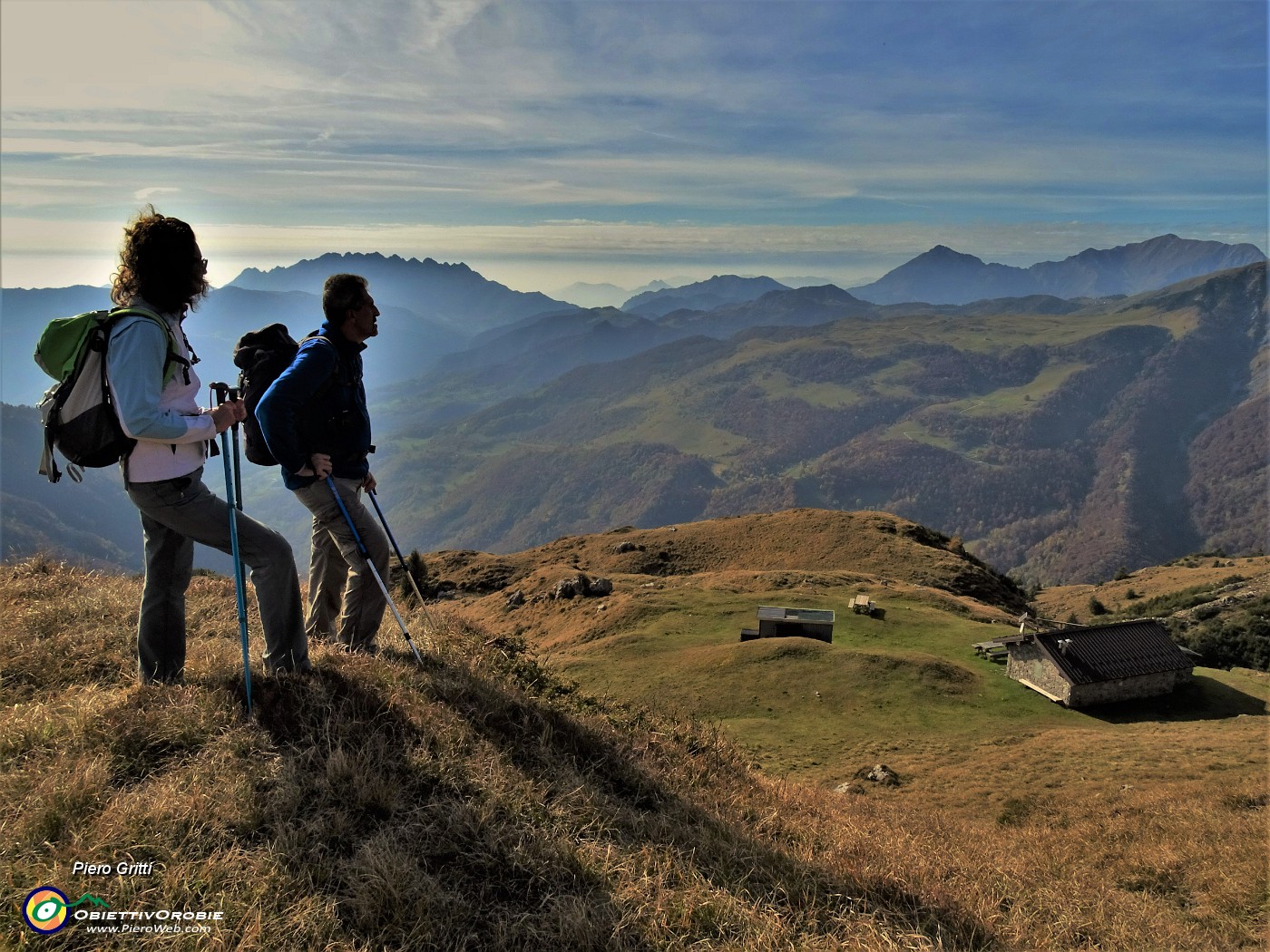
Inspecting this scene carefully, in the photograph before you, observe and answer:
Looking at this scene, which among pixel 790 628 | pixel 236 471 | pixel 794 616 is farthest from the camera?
pixel 794 616

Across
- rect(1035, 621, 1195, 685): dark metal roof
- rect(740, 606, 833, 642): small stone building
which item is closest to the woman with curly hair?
rect(740, 606, 833, 642): small stone building

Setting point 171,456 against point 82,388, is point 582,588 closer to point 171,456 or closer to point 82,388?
point 171,456

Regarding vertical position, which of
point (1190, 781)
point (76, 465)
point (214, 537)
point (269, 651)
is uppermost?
point (76, 465)

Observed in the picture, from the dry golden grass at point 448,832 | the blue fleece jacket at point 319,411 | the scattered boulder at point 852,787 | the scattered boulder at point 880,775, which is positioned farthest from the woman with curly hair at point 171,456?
Answer: the scattered boulder at point 880,775

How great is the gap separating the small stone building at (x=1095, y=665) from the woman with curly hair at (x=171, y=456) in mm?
29882

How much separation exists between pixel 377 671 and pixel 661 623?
26.2 meters

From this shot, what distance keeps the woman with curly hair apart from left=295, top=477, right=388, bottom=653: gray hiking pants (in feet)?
3.26

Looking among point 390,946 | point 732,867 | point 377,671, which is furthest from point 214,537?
point 732,867

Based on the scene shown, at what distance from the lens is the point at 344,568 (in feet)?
24.1

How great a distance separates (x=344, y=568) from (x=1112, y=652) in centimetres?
3244

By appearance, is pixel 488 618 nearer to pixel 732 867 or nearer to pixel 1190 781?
pixel 1190 781

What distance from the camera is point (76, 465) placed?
471cm

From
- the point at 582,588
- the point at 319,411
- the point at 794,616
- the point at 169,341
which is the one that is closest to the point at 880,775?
the point at 794,616

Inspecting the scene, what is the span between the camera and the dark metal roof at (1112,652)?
1105 inches
